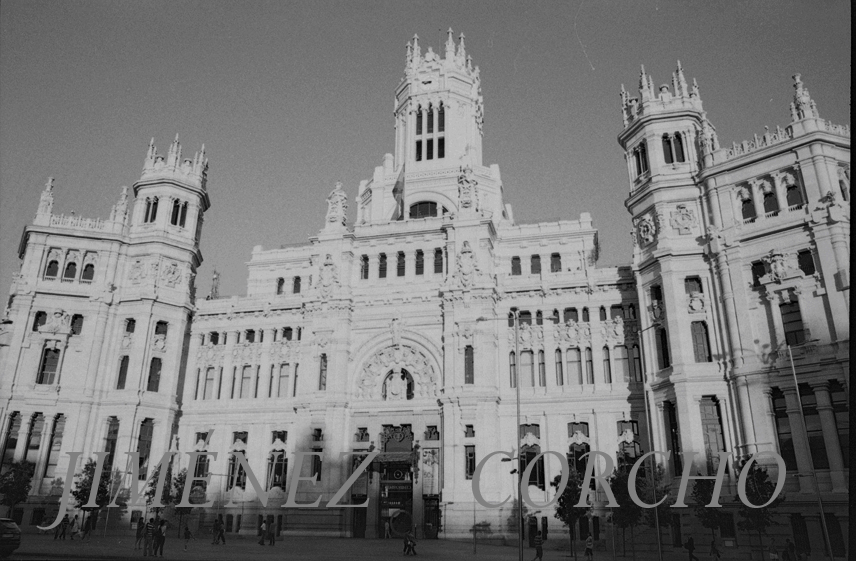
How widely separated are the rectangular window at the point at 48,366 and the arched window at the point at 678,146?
5309 cm

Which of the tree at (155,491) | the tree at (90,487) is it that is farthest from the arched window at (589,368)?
the tree at (90,487)

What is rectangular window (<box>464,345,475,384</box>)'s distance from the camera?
5247 centimetres

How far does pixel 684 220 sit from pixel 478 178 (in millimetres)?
27288

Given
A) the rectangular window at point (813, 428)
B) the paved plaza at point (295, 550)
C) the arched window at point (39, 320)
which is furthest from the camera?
the arched window at point (39, 320)

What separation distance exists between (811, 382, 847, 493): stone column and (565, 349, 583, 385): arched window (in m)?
17.3

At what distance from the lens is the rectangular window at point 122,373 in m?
55.7

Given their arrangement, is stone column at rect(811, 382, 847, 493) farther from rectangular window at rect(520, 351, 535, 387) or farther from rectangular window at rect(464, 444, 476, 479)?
rectangular window at rect(464, 444, 476, 479)


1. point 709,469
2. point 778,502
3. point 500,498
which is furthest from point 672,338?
point 500,498

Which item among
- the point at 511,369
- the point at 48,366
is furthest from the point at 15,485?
the point at 511,369

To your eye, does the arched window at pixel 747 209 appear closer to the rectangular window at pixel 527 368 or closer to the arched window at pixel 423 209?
the rectangular window at pixel 527 368

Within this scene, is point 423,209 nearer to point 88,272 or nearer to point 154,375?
point 154,375

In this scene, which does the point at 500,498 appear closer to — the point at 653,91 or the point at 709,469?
the point at 709,469

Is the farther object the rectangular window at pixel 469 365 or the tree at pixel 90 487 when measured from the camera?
the rectangular window at pixel 469 365

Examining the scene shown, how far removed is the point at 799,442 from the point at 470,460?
22.3m
